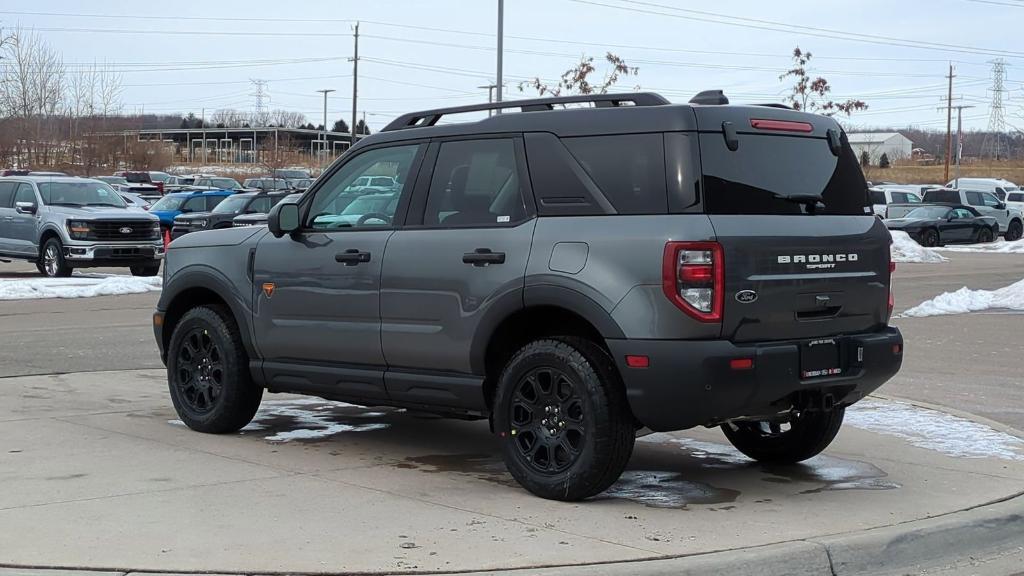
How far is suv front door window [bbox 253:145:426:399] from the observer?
762 centimetres

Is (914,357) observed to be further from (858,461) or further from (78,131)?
(78,131)

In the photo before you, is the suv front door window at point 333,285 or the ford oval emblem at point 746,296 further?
the suv front door window at point 333,285

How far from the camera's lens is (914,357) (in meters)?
13.4

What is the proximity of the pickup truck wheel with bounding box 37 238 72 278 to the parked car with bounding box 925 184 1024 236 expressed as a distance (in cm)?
3351

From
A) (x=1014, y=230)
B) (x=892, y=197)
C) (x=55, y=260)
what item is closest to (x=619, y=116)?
(x=55, y=260)

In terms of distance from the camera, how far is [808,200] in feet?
22.5

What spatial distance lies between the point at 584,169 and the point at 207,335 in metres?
3.26

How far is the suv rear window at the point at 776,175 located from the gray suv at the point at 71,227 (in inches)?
755

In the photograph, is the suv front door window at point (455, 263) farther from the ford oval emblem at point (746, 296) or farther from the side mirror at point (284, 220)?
the ford oval emblem at point (746, 296)

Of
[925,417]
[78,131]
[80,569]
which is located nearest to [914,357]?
[925,417]

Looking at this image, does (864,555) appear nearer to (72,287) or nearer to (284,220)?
(284,220)

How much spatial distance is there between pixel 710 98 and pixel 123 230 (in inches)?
762

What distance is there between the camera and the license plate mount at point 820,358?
6.55 m

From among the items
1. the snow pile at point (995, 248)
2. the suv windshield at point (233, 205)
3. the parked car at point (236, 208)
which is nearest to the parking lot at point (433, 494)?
the parked car at point (236, 208)
